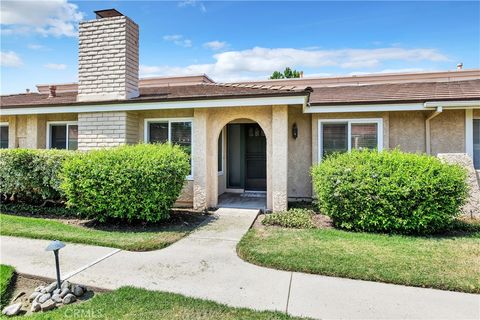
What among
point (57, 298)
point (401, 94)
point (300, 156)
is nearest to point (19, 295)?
point (57, 298)

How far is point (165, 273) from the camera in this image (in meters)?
4.43

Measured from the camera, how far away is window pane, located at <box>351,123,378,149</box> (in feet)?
30.8

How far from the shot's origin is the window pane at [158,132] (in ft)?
31.8

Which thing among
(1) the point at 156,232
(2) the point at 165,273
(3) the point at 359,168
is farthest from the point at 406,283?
(1) the point at 156,232

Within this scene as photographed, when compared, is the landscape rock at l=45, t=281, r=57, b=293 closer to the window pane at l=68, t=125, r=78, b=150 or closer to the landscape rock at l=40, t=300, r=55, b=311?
the landscape rock at l=40, t=300, r=55, b=311

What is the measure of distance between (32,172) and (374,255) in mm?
8993

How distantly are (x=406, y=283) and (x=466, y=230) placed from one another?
391cm

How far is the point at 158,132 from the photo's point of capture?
32.2ft

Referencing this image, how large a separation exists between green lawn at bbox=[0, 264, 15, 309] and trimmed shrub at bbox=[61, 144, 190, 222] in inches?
95.9

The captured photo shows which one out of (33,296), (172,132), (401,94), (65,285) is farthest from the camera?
(401,94)

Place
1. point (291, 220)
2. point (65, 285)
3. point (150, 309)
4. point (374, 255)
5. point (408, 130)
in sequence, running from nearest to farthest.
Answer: point (150, 309) < point (65, 285) < point (374, 255) < point (291, 220) < point (408, 130)

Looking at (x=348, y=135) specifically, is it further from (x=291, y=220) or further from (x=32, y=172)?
(x=32, y=172)

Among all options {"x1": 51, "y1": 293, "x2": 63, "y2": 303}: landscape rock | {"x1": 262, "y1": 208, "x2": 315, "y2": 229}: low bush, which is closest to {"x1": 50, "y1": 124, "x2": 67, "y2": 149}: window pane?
{"x1": 262, "y1": 208, "x2": 315, "y2": 229}: low bush

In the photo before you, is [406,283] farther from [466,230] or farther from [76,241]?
[76,241]
